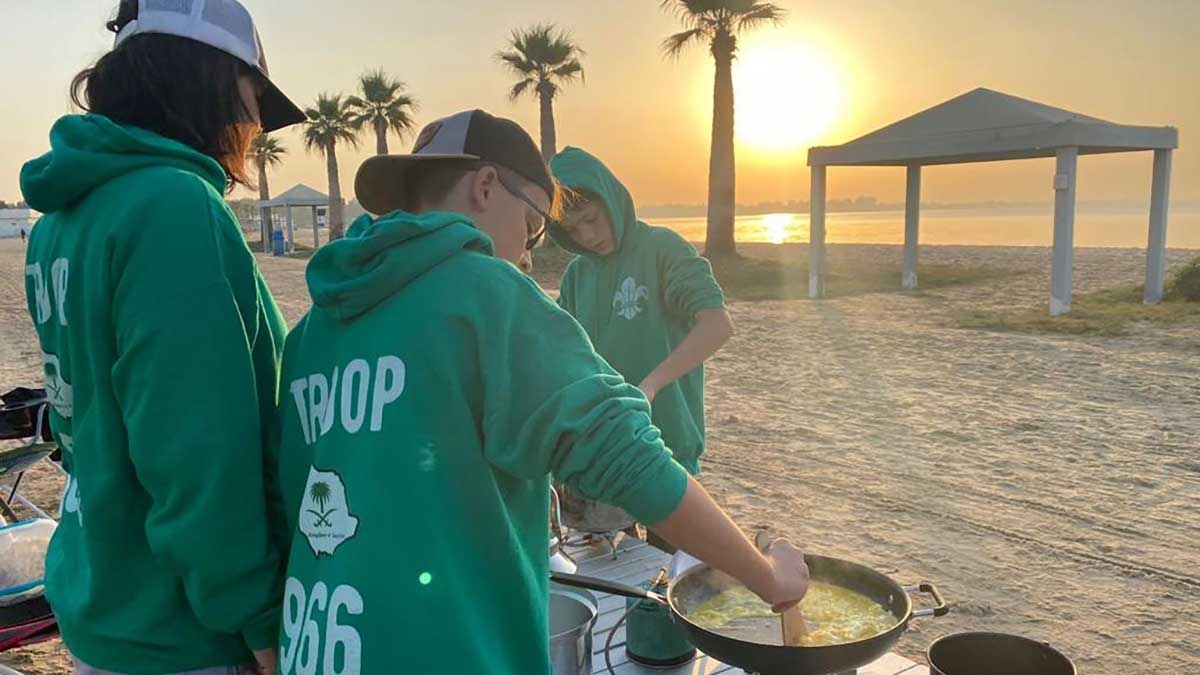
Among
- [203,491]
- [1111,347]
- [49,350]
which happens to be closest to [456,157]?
[203,491]

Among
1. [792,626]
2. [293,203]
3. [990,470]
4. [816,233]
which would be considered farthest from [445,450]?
[293,203]

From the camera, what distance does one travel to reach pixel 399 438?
1.18m

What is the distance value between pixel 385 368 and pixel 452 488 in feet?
0.59

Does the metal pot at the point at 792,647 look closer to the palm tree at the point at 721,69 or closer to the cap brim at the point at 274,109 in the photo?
the cap brim at the point at 274,109

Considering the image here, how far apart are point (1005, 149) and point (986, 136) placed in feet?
1.59

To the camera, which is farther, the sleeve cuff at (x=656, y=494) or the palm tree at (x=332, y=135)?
the palm tree at (x=332, y=135)

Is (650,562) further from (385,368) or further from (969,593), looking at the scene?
(969,593)

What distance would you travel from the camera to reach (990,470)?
6668 millimetres

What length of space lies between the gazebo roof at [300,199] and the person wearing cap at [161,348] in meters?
43.9

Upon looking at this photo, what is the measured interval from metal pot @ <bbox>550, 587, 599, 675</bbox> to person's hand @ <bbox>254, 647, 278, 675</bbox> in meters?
0.55

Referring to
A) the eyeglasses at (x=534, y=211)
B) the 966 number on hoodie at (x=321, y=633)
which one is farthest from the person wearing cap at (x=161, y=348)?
the eyeglasses at (x=534, y=211)

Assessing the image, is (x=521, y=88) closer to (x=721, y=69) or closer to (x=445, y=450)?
(x=721, y=69)

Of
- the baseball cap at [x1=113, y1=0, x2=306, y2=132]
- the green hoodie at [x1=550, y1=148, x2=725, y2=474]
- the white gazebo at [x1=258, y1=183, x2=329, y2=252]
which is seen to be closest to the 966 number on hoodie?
the baseball cap at [x1=113, y1=0, x2=306, y2=132]

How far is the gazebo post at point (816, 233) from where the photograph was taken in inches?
770
